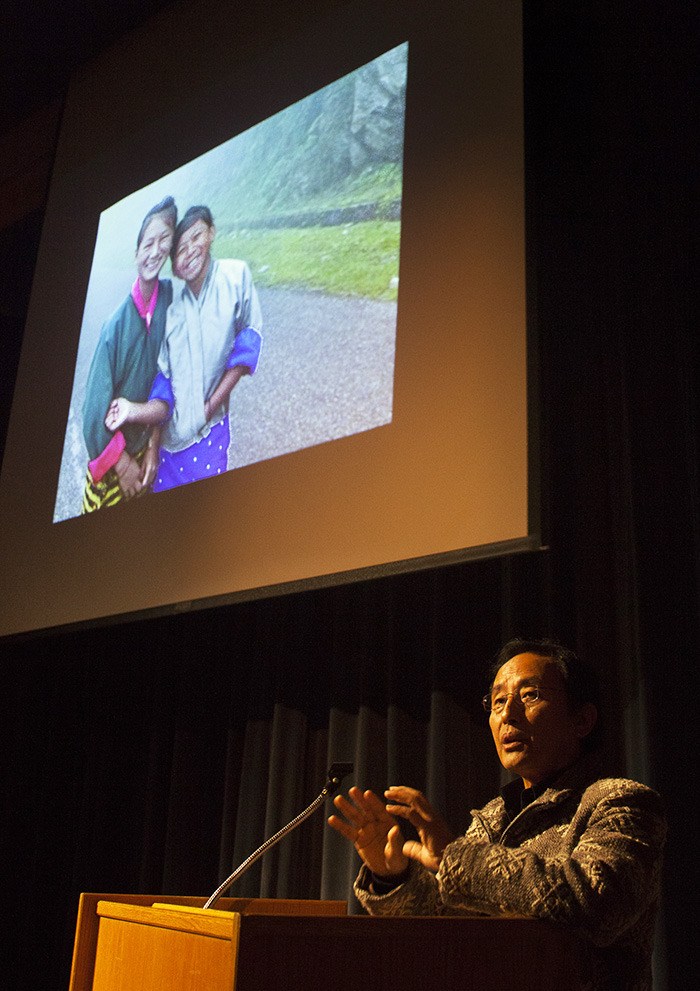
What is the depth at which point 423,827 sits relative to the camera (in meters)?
1.57

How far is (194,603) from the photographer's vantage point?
9.16 ft

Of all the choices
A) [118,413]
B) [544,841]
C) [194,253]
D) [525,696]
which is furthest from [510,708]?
[194,253]

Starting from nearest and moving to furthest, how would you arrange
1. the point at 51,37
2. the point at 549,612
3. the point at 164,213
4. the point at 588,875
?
1. the point at 588,875
2. the point at 549,612
3. the point at 164,213
4. the point at 51,37

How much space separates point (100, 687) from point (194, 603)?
1491 millimetres

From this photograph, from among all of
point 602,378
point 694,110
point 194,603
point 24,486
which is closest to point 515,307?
point 602,378

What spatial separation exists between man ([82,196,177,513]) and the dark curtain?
681 millimetres

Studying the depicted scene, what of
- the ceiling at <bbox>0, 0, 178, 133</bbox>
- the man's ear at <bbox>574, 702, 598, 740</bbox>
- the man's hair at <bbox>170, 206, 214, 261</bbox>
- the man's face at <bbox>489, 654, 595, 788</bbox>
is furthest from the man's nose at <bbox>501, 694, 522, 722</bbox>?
the ceiling at <bbox>0, 0, 178, 133</bbox>

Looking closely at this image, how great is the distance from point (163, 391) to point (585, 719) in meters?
1.75

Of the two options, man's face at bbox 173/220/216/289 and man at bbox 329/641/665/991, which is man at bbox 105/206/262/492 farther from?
man at bbox 329/641/665/991

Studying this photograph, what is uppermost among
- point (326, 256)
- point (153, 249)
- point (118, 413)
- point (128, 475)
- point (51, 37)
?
point (51, 37)

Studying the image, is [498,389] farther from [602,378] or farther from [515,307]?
[602,378]

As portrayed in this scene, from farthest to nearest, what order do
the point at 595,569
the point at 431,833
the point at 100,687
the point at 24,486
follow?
1. the point at 100,687
2. the point at 24,486
3. the point at 595,569
4. the point at 431,833

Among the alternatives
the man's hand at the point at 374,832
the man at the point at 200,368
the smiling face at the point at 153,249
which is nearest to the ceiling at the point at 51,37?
the smiling face at the point at 153,249

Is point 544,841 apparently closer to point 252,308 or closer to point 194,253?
point 252,308
